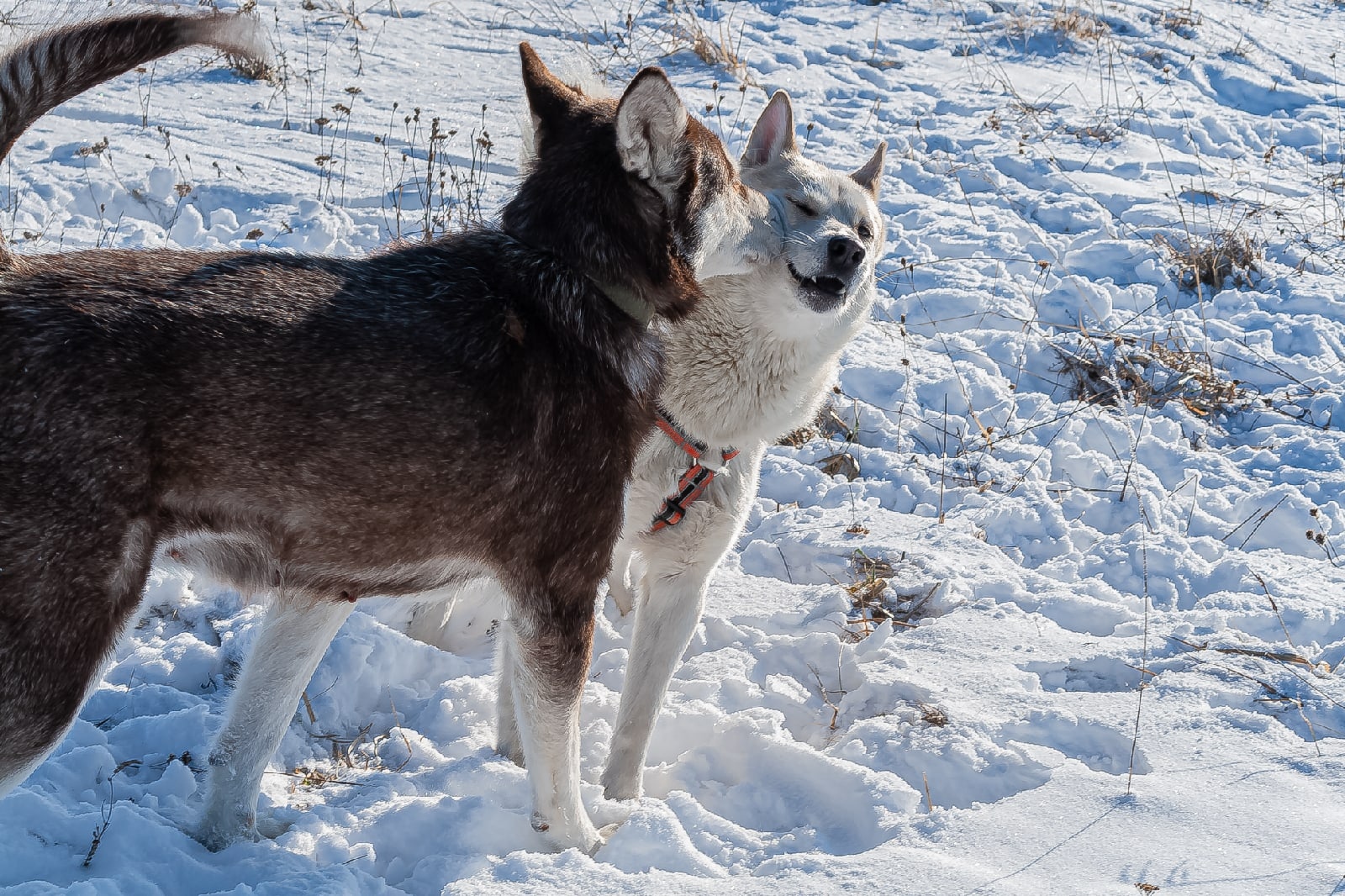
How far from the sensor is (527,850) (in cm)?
307

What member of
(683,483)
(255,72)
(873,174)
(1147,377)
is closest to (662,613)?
(683,483)

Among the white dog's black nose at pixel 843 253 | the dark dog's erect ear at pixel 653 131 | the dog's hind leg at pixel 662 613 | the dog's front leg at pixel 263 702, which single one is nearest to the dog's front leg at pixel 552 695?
the dog's hind leg at pixel 662 613

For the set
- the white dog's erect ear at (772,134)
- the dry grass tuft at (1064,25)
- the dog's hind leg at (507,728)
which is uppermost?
the dry grass tuft at (1064,25)

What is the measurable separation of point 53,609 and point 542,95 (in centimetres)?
192

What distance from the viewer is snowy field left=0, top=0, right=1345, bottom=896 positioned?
297 cm

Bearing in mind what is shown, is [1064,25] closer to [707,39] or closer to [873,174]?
[707,39]

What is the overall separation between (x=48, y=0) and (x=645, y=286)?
1873mm

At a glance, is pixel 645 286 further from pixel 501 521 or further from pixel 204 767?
pixel 204 767

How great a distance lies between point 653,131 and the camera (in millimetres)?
2914

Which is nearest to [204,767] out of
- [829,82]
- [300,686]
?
[300,686]

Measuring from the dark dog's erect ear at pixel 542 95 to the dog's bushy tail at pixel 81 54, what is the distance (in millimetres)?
876

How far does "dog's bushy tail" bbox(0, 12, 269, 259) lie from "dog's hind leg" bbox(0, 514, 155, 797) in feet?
2.66

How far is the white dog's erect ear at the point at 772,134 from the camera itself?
4.02m

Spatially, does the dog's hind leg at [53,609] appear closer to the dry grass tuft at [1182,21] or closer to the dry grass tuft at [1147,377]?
the dry grass tuft at [1147,377]
